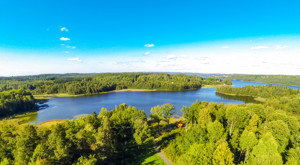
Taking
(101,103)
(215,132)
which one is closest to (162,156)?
(215,132)

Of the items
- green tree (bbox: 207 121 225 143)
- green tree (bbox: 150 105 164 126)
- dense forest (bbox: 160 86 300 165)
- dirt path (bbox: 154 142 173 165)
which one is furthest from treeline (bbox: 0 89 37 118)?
green tree (bbox: 207 121 225 143)

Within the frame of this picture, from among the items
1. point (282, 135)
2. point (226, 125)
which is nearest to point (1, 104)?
point (226, 125)

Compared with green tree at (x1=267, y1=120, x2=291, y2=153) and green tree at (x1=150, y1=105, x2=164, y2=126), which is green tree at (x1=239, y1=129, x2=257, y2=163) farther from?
green tree at (x1=150, y1=105, x2=164, y2=126)

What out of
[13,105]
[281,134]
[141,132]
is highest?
[281,134]

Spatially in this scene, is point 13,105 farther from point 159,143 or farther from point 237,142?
point 237,142

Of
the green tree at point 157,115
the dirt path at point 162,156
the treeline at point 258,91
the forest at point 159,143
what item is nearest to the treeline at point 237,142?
the forest at point 159,143

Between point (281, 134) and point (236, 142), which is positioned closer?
point (281, 134)

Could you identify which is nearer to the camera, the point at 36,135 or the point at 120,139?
the point at 36,135

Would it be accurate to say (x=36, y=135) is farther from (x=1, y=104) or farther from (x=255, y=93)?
(x=255, y=93)

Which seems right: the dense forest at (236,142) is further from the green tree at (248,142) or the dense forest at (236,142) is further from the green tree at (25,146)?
the green tree at (25,146)
